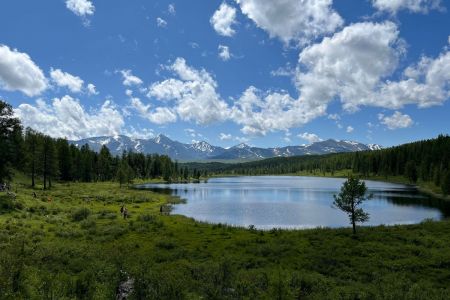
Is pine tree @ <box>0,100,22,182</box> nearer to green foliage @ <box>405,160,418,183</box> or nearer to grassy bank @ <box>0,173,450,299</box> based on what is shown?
grassy bank @ <box>0,173,450,299</box>

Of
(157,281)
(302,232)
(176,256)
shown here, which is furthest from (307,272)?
(302,232)

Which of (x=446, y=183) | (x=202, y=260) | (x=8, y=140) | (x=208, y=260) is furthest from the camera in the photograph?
(x=446, y=183)

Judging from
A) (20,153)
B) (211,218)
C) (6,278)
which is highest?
(20,153)

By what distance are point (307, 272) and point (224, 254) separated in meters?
8.44

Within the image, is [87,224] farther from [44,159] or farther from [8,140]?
[44,159]

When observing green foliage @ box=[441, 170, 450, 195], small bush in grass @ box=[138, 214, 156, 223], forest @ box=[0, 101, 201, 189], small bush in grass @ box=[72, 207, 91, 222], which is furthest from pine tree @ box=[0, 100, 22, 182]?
green foliage @ box=[441, 170, 450, 195]

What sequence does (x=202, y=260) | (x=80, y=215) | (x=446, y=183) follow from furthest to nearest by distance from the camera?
(x=446, y=183), (x=80, y=215), (x=202, y=260)

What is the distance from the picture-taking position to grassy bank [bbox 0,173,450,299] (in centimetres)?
1930

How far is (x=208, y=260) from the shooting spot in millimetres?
30578

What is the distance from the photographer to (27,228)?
41.4 m

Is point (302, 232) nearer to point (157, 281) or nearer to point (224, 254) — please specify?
point (224, 254)

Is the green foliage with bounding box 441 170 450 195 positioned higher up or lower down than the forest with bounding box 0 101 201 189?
lower down

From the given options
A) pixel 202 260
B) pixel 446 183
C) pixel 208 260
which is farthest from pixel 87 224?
pixel 446 183

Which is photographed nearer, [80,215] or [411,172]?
[80,215]
